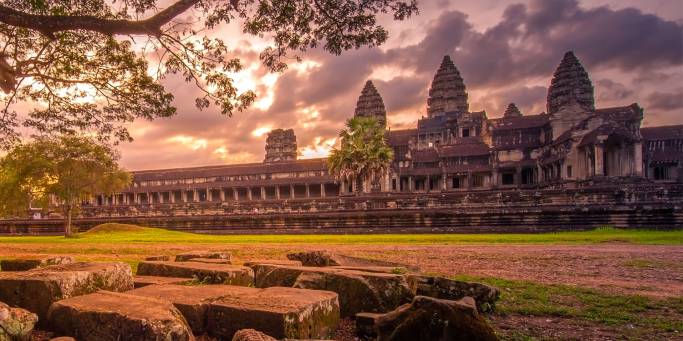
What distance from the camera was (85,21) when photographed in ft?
20.1

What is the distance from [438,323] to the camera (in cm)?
353

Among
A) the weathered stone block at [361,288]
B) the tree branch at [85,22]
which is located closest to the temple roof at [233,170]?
the tree branch at [85,22]

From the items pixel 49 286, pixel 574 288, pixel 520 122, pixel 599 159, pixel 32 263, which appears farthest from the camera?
pixel 520 122

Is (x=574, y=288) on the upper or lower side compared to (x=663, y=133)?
lower

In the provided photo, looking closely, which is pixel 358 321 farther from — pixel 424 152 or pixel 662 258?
pixel 424 152

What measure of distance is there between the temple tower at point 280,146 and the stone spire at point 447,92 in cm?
2486

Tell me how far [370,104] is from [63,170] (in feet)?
165

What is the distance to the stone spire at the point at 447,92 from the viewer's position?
68500 mm

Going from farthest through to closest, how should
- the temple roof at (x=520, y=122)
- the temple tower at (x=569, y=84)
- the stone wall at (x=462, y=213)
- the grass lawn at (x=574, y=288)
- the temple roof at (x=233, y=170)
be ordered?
1. the temple roof at (x=233, y=170)
2. the temple tower at (x=569, y=84)
3. the temple roof at (x=520, y=122)
4. the stone wall at (x=462, y=213)
5. the grass lawn at (x=574, y=288)

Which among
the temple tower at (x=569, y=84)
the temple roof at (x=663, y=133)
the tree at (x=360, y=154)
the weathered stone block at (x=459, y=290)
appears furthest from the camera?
the temple tower at (x=569, y=84)

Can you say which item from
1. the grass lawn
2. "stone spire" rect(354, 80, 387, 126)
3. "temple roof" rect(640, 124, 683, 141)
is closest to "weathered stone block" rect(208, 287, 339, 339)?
the grass lawn

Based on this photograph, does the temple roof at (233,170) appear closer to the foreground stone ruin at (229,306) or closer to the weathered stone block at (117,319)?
the foreground stone ruin at (229,306)

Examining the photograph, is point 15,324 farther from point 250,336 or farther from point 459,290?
point 459,290

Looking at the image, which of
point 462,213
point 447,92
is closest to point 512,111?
point 447,92
